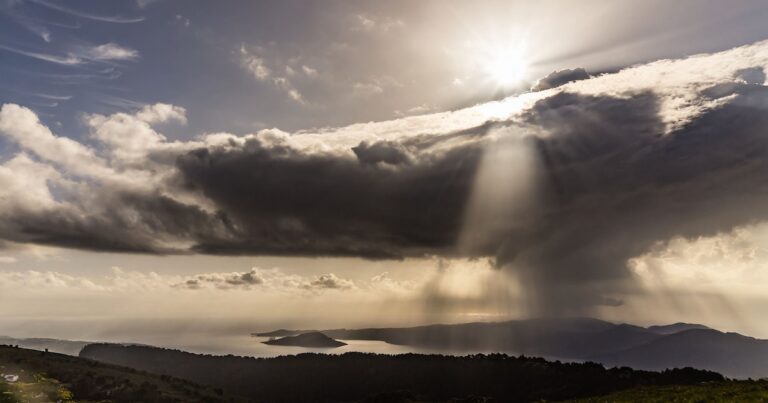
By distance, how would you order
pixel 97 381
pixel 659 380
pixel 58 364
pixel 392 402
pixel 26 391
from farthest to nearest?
pixel 58 364, pixel 97 381, pixel 392 402, pixel 659 380, pixel 26 391

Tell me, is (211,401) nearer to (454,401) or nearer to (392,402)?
(392,402)

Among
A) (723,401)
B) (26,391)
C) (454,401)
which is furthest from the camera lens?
(454,401)

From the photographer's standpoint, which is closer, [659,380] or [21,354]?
[659,380]

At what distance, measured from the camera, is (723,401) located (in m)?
43.3

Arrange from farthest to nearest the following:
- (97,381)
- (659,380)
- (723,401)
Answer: (97,381), (659,380), (723,401)

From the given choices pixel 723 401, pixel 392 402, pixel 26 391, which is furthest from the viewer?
pixel 392 402

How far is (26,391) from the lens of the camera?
110 m

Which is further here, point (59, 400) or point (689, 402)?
point (59, 400)

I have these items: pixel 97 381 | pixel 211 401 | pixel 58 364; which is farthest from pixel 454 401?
pixel 58 364

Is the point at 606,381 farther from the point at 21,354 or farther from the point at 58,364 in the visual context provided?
the point at 21,354

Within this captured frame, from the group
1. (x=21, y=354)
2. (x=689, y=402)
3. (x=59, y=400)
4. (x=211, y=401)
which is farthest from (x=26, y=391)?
(x=689, y=402)

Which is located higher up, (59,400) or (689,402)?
(689,402)

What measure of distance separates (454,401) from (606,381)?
2834 inches

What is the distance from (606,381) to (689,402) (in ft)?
536
